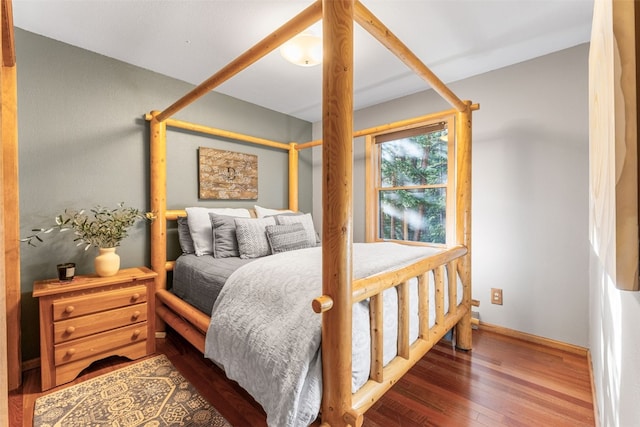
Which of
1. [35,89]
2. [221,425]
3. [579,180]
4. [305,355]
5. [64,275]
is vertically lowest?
[221,425]

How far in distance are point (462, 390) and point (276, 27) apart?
266 cm

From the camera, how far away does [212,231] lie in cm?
253

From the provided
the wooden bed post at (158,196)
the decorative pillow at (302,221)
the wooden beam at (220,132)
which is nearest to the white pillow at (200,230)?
the wooden bed post at (158,196)

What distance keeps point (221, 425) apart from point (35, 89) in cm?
258

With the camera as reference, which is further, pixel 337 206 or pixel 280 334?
pixel 280 334

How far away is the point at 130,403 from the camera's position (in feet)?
5.53

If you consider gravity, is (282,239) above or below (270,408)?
above

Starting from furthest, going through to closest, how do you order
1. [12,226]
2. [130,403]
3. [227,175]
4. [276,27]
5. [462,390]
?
1. [227,175]
2. [276,27]
3. [12,226]
4. [462,390]
5. [130,403]

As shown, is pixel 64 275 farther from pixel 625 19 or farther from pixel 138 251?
pixel 625 19

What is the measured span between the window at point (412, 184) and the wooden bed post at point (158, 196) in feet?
7.12

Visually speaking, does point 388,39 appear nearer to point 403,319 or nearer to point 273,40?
point 273,40

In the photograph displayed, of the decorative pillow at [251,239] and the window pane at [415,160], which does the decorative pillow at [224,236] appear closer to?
the decorative pillow at [251,239]

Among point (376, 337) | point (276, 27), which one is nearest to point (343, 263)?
point (376, 337)

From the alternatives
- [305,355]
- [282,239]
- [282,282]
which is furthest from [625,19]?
[282,239]
